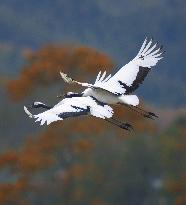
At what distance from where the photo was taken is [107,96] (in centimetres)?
1814

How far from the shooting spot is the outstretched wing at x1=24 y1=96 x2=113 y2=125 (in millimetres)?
16906

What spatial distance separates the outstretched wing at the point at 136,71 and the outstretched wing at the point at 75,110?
3.01 ft

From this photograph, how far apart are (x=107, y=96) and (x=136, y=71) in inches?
36.2

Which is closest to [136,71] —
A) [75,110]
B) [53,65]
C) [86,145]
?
[75,110]

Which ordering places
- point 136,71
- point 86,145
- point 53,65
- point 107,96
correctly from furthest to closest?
point 53,65, point 86,145, point 136,71, point 107,96

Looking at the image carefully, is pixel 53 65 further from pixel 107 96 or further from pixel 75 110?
pixel 75 110

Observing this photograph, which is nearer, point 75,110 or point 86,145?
point 75,110

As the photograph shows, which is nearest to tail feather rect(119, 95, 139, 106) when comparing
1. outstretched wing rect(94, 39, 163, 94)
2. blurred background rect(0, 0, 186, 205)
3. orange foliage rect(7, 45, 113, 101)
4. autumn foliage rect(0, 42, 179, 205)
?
outstretched wing rect(94, 39, 163, 94)

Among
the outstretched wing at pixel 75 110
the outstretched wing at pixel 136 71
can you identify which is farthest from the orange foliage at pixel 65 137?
the outstretched wing at pixel 75 110

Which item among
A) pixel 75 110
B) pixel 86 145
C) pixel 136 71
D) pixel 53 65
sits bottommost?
pixel 75 110

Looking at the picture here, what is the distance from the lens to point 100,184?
2875 cm

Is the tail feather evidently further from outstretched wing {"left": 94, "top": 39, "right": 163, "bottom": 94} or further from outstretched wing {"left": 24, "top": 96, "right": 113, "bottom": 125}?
outstretched wing {"left": 94, "top": 39, "right": 163, "bottom": 94}

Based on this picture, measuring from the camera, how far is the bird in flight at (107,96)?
17112 millimetres

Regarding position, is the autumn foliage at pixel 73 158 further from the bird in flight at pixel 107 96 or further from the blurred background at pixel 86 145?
the bird in flight at pixel 107 96
